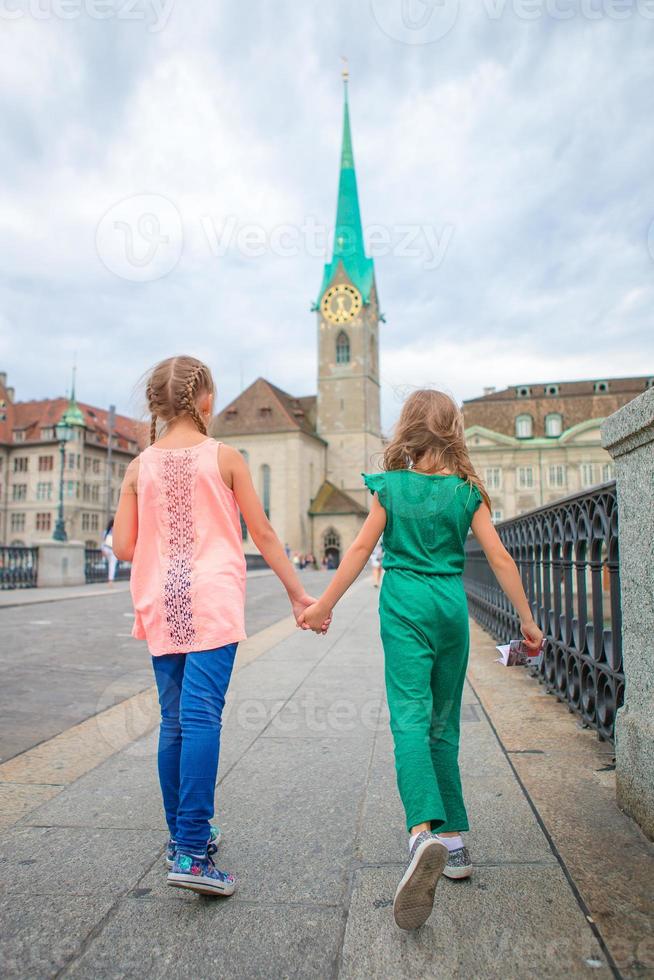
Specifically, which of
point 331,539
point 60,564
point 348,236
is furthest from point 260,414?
point 60,564

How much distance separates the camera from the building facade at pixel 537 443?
2237 inches

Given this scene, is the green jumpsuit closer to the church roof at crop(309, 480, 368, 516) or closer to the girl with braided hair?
the girl with braided hair

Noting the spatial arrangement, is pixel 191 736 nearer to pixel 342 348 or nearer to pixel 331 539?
pixel 331 539

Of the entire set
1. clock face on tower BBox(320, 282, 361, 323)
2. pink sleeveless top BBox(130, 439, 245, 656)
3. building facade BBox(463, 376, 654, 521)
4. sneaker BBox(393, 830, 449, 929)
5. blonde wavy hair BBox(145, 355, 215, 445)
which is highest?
clock face on tower BBox(320, 282, 361, 323)

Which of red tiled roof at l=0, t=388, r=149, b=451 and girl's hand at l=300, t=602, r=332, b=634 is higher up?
red tiled roof at l=0, t=388, r=149, b=451

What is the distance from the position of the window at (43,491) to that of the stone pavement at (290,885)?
223 ft

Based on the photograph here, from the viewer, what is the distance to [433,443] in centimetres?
263

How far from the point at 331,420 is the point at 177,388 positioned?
6628 centimetres

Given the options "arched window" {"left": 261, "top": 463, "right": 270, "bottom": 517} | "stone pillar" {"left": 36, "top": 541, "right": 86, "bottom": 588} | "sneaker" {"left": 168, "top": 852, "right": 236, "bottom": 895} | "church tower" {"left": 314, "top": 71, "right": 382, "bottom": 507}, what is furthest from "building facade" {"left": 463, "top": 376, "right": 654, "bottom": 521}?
"sneaker" {"left": 168, "top": 852, "right": 236, "bottom": 895}

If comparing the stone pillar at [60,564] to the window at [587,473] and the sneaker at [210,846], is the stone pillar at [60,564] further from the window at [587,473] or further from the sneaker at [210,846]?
the window at [587,473]

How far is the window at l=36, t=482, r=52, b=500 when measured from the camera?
6775 centimetres

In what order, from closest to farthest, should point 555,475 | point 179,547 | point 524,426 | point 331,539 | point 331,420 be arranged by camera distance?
1. point 179,547
2. point 555,475
3. point 524,426
4. point 331,539
5. point 331,420

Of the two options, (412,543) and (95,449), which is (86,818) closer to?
(412,543)

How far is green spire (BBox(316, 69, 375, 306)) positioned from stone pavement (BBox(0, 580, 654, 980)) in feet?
223
